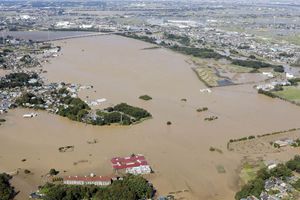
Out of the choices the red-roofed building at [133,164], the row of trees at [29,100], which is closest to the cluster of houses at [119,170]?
the red-roofed building at [133,164]

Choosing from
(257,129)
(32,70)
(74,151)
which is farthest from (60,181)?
(32,70)

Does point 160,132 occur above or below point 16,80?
above

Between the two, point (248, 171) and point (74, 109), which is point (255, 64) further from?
point (248, 171)

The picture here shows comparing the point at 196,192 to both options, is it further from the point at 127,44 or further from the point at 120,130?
the point at 127,44

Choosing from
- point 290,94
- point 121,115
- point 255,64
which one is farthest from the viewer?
point 255,64

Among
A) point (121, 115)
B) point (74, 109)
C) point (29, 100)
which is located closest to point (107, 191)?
point (121, 115)

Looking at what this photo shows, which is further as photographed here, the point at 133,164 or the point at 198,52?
the point at 198,52
